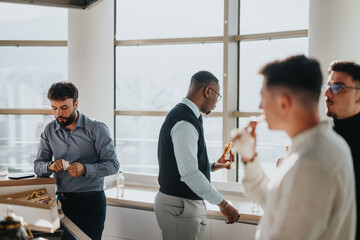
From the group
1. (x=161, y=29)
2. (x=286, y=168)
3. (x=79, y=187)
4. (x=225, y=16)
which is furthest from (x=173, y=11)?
(x=286, y=168)

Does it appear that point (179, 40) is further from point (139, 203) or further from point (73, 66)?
point (139, 203)

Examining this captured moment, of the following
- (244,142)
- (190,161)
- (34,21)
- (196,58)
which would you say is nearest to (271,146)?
(196,58)

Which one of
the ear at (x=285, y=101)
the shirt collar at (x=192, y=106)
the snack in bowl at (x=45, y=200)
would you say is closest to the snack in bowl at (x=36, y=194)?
the snack in bowl at (x=45, y=200)

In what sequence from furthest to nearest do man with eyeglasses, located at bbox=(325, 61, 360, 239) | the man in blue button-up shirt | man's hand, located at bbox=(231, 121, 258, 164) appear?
the man in blue button-up shirt
man with eyeglasses, located at bbox=(325, 61, 360, 239)
man's hand, located at bbox=(231, 121, 258, 164)

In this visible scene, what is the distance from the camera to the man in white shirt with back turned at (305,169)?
1030 mm

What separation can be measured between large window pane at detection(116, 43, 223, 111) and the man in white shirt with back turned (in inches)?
104

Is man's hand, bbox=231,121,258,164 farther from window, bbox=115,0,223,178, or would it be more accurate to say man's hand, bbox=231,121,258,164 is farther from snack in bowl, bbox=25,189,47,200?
window, bbox=115,0,223,178

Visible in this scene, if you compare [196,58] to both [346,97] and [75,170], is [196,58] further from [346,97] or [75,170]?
[346,97]

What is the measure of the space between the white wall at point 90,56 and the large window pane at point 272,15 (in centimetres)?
146

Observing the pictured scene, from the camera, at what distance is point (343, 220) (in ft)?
3.64

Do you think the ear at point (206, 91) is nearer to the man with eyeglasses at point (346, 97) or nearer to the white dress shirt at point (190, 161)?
the white dress shirt at point (190, 161)

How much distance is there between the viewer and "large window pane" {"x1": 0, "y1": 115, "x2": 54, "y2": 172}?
13.7 ft

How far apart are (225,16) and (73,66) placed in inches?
64.5

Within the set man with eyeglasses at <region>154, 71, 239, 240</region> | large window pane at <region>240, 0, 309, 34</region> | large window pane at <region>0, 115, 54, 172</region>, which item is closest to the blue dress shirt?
man with eyeglasses at <region>154, 71, 239, 240</region>
